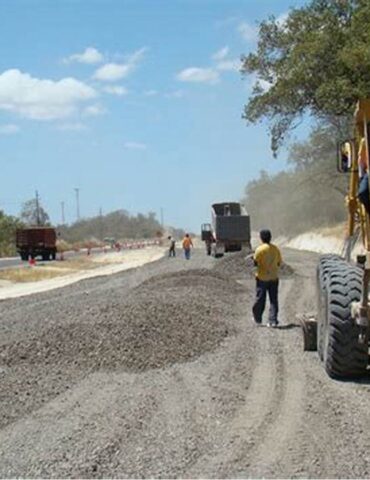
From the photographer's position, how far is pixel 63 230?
586ft

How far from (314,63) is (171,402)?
86.9ft

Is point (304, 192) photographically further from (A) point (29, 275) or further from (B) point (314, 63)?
(B) point (314, 63)

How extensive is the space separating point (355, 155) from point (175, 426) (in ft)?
14.0

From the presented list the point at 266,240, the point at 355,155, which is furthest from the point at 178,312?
the point at 355,155

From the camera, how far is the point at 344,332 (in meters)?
8.95

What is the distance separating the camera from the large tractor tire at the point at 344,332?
8938 millimetres

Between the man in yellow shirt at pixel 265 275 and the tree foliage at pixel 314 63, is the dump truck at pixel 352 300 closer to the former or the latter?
the man in yellow shirt at pixel 265 275

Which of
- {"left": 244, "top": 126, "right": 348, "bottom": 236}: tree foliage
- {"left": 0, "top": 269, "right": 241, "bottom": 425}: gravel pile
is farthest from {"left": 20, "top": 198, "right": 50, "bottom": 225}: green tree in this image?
{"left": 0, "top": 269, "right": 241, "bottom": 425}: gravel pile

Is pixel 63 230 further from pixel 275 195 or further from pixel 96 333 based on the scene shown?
pixel 96 333

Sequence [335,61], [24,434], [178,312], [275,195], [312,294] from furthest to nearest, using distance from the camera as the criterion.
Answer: [275,195] → [335,61] → [312,294] → [178,312] → [24,434]

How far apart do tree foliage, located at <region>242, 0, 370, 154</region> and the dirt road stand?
1873 cm

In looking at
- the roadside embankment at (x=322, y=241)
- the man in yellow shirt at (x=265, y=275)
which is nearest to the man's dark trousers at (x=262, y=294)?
the man in yellow shirt at (x=265, y=275)

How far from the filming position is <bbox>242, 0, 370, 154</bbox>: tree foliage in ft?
102

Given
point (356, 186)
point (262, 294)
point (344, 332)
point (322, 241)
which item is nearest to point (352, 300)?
point (344, 332)
